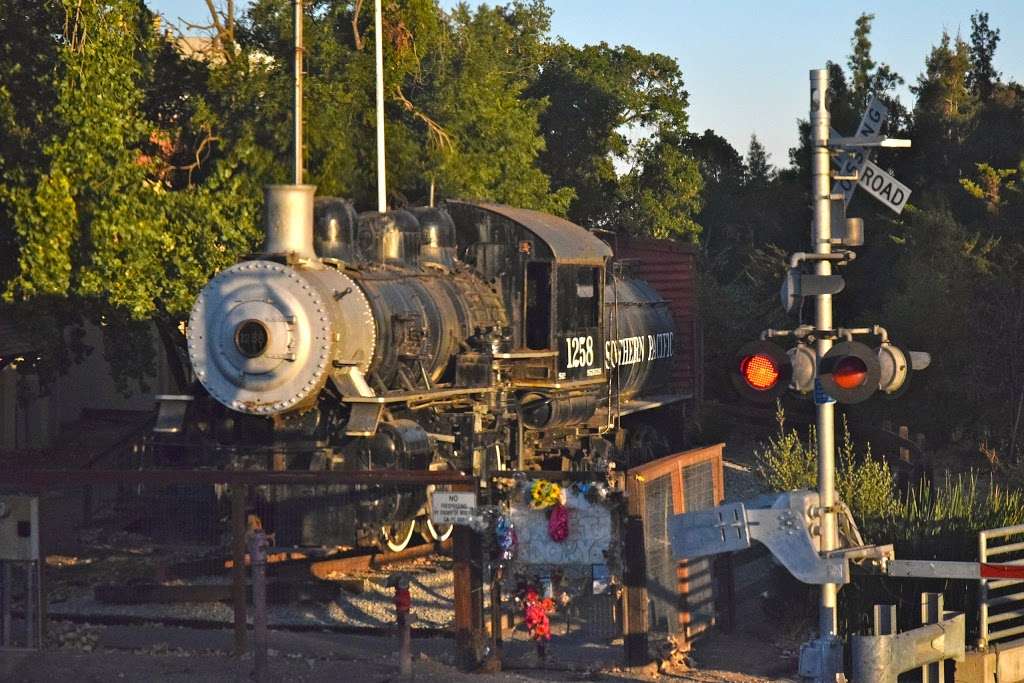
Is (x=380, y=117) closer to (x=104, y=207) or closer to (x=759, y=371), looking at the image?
(x=104, y=207)

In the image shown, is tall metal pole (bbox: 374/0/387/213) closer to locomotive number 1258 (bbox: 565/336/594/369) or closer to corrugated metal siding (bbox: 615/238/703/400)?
corrugated metal siding (bbox: 615/238/703/400)

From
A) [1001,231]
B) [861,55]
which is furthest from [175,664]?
[861,55]

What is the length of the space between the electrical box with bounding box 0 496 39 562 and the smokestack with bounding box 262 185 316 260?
452 centimetres

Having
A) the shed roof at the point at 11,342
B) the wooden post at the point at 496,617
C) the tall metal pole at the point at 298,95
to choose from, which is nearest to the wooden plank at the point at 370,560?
the wooden post at the point at 496,617

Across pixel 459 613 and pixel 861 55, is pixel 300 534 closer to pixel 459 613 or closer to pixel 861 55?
pixel 459 613

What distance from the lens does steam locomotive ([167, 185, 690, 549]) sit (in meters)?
15.2

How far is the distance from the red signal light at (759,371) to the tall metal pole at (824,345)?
0.29m

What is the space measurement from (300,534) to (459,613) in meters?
3.49

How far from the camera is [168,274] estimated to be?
21.2m

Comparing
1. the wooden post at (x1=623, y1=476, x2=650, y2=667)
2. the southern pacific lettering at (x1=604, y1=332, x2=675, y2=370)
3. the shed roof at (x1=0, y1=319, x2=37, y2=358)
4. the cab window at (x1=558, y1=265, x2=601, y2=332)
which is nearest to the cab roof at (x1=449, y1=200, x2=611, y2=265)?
the cab window at (x1=558, y1=265, x2=601, y2=332)

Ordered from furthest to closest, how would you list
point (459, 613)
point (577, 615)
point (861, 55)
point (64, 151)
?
point (861, 55), point (64, 151), point (577, 615), point (459, 613)

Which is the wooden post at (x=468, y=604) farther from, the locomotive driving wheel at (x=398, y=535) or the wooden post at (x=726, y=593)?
the locomotive driving wheel at (x=398, y=535)

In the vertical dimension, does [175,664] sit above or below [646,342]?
below

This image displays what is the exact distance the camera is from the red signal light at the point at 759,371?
926 centimetres
